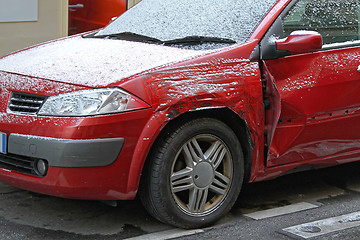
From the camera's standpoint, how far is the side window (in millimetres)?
5203

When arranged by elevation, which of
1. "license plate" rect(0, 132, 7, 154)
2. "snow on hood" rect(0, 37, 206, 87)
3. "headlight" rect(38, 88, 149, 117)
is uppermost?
"snow on hood" rect(0, 37, 206, 87)

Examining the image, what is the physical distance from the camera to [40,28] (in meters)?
10.0

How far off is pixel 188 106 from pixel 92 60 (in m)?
0.72

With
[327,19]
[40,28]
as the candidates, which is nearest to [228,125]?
[327,19]

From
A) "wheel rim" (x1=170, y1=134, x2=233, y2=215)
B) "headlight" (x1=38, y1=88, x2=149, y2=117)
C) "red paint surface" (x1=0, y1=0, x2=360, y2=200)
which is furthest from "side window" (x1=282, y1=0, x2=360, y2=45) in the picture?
"headlight" (x1=38, y1=88, x2=149, y2=117)

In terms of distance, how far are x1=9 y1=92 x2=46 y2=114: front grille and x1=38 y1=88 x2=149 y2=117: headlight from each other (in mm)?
130

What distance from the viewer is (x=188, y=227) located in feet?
15.5

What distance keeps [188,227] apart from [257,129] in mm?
767

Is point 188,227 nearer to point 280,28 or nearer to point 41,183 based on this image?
point 41,183

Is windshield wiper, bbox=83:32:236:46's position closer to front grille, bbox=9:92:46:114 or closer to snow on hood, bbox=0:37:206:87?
snow on hood, bbox=0:37:206:87

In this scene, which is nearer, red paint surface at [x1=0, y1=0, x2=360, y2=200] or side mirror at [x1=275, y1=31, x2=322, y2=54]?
red paint surface at [x1=0, y1=0, x2=360, y2=200]

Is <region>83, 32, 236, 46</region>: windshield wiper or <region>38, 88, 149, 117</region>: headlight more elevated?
<region>83, 32, 236, 46</region>: windshield wiper

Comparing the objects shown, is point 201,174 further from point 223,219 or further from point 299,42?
point 299,42

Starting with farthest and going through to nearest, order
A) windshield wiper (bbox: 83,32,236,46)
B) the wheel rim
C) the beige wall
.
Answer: the beige wall < windshield wiper (bbox: 83,32,236,46) < the wheel rim
